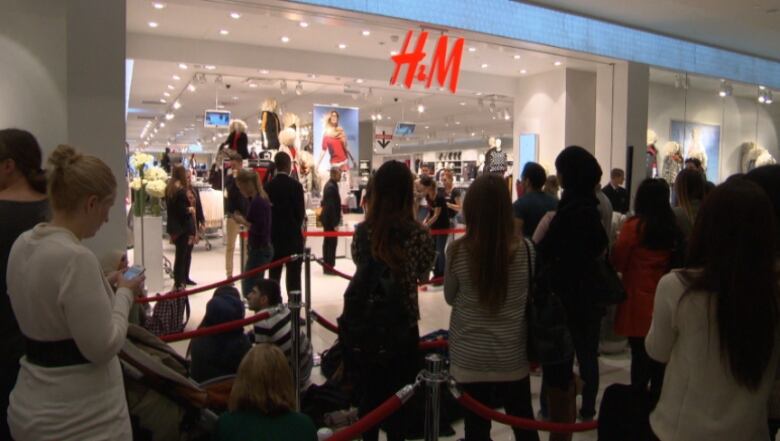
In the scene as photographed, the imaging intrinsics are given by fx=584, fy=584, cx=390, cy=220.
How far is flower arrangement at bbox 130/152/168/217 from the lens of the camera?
7094 millimetres

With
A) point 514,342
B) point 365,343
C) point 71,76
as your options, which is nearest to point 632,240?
point 514,342

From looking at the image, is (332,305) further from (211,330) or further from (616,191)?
(616,191)

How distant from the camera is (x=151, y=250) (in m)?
7.53

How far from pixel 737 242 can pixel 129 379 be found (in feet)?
6.33

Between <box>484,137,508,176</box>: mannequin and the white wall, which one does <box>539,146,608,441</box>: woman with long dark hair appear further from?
the white wall

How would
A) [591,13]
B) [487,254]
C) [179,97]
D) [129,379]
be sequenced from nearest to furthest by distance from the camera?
[129,379] < [487,254] < [591,13] < [179,97]

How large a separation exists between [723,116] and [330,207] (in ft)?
27.0

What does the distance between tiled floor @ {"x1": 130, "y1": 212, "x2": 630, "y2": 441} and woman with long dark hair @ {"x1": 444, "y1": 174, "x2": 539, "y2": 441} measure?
4.00ft

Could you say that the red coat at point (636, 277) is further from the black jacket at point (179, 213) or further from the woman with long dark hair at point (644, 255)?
the black jacket at point (179, 213)

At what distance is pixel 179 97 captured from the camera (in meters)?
14.7

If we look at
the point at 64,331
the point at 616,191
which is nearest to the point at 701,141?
the point at 616,191

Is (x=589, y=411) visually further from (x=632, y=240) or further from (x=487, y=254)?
(x=487, y=254)

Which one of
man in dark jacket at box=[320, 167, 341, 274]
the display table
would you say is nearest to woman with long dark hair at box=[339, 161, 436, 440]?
the display table

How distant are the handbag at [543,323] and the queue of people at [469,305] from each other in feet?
0.08
